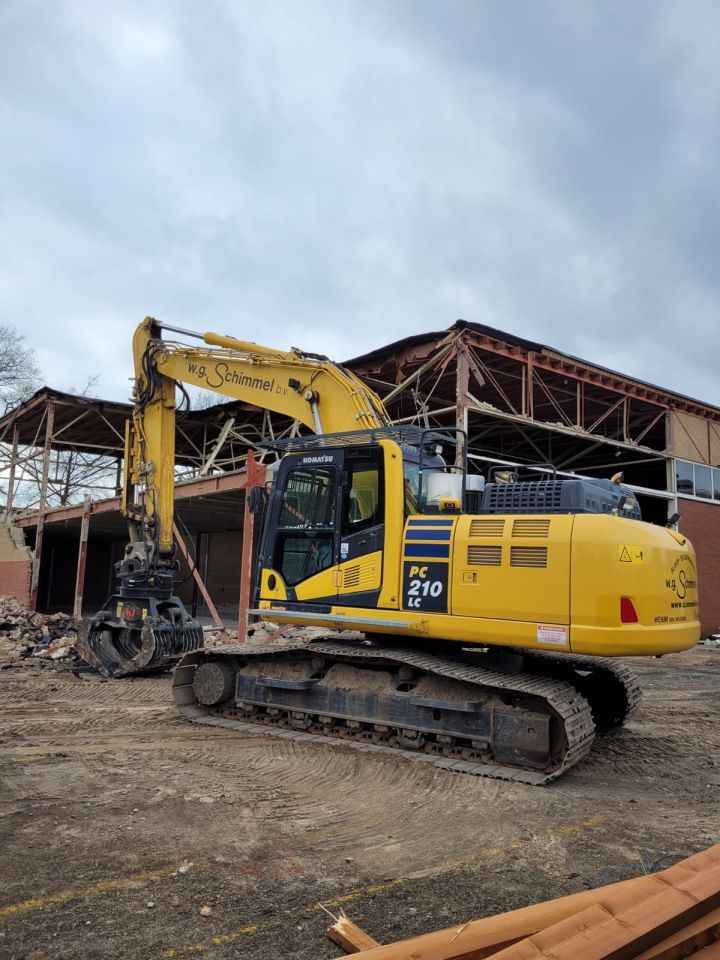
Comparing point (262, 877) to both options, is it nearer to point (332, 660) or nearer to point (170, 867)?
point (170, 867)

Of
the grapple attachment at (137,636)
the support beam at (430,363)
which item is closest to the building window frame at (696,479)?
the support beam at (430,363)

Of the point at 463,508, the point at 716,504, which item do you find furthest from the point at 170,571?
the point at 716,504

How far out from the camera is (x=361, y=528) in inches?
265

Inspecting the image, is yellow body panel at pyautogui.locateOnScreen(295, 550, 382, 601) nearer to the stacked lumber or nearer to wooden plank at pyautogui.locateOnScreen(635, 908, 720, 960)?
the stacked lumber

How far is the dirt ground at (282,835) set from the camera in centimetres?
334

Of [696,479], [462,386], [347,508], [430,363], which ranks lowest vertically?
[347,508]

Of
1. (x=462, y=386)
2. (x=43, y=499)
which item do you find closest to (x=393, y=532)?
(x=462, y=386)

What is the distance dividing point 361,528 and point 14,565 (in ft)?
65.0

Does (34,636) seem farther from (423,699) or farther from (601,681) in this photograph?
(601,681)

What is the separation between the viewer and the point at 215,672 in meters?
7.62

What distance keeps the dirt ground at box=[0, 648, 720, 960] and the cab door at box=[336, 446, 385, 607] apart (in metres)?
1.44

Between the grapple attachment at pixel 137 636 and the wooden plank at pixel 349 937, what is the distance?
7111mm

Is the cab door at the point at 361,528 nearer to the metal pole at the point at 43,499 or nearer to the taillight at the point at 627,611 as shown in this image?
the taillight at the point at 627,611

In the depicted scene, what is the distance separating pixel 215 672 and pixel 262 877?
155 inches
